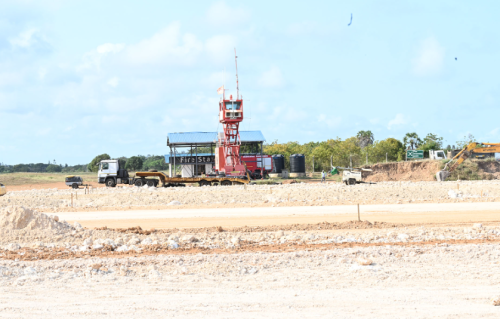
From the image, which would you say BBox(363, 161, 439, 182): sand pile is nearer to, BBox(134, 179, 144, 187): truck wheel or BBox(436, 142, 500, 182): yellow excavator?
BBox(436, 142, 500, 182): yellow excavator

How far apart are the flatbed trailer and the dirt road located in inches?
585

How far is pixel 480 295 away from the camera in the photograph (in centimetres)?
1070

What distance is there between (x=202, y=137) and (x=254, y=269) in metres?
54.9

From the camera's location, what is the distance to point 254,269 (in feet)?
42.7

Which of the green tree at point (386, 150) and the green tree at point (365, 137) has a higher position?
the green tree at point (365, 137)

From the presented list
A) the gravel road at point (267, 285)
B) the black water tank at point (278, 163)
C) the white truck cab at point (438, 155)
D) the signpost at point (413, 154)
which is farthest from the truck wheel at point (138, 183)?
the signpost at point (413, 154)

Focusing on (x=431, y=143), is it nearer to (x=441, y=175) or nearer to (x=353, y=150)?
(x=353, y=150)

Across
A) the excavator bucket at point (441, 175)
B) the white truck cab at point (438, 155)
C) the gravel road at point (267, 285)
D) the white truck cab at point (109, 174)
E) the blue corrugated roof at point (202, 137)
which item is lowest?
the gravel road at point (267, 285)

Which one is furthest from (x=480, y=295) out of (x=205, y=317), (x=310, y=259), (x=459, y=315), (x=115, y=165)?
(x=115, y=165)

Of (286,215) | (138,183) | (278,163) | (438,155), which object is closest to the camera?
(286,215)

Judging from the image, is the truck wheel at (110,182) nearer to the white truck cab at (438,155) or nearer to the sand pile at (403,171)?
the sand pile at (403,171)

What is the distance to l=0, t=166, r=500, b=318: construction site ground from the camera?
10.1 m

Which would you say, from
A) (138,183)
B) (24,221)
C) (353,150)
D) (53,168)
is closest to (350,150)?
(353,150)

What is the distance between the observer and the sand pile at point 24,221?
18625 millimetres
